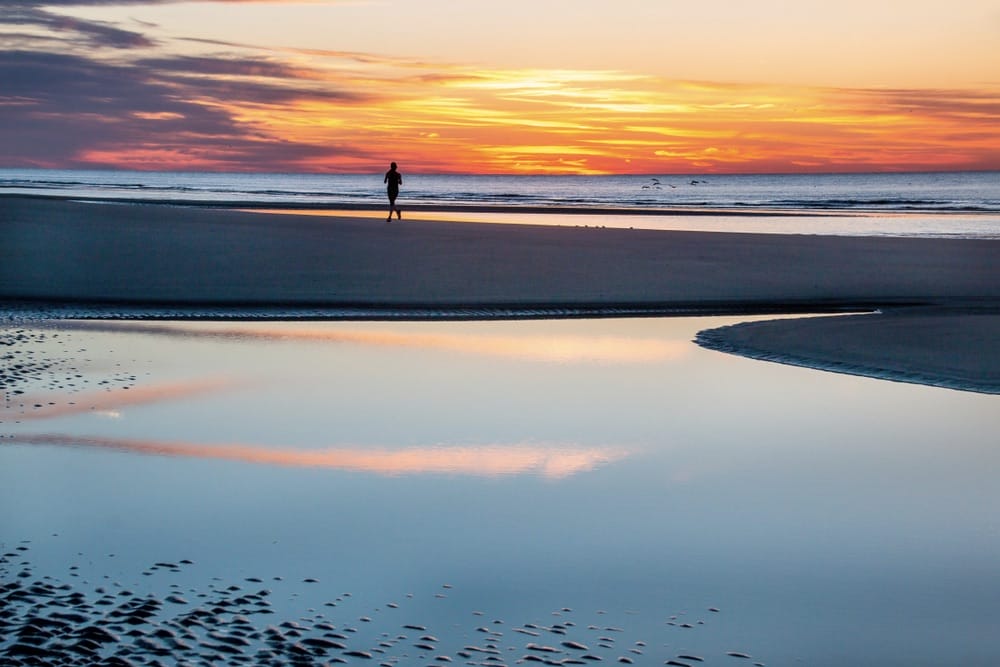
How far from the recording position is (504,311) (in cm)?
1903

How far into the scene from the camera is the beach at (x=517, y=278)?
15859mm

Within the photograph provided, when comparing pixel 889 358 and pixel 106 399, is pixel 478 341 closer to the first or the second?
pixel 889 358

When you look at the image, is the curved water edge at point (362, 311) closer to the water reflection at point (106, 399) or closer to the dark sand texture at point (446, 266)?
the dark sand texture at point (446, 266)

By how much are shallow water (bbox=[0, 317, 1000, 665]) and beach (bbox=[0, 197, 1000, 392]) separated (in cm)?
303

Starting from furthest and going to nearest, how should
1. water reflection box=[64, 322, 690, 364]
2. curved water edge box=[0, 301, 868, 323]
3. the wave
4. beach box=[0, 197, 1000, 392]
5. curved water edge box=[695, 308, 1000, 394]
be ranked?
1. the wave
2. curved water edge box=[0, 301, 868, 323]
3. beach box=[0, 197, 1000, 392]
4. water reflection box=[64, 322, 690, 364]
5. curved water edge box=[695, 308, 1000, 394]

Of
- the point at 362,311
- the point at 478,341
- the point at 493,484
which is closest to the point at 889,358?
the point at 478,341

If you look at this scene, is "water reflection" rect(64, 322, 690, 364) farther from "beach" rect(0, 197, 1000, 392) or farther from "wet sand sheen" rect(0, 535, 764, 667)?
"wet sand sheen" rect(0, 535, 764, 667)

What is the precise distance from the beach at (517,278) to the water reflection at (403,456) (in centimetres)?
554

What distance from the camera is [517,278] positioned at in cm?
2306

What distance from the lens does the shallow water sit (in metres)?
5.60

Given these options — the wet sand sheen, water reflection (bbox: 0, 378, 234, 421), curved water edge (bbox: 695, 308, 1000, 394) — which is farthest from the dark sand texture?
the wet sand sheen

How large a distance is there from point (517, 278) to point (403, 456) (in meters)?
14.4

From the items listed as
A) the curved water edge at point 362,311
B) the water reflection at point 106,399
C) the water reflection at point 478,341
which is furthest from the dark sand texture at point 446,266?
the water reflection at point 106,399

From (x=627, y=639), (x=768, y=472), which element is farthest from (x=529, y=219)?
(x=627, y=639)
